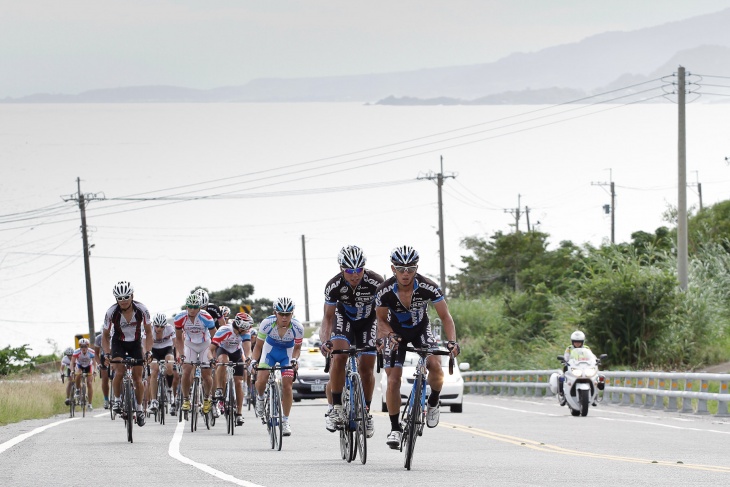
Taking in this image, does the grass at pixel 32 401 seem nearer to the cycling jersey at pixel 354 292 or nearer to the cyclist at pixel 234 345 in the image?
the cyclist at pixel 234 345

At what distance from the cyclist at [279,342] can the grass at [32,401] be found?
8.43m

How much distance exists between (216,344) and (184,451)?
537 centimetres

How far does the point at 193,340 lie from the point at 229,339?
1.18m

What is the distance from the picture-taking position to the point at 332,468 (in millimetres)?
13344

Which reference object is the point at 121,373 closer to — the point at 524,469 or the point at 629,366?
the point at 524,469

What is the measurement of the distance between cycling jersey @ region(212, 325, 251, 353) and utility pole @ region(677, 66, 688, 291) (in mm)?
23575

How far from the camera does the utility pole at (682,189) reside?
4319 centimetres

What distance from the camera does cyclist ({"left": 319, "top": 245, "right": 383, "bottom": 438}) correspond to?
1373 cm

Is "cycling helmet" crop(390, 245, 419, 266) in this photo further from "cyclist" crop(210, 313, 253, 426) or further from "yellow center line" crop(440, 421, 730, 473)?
"cyclist" crop(210, 313, 253, 426)

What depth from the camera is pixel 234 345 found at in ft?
72.8

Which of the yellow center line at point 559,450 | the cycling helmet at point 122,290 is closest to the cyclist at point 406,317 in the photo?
the yellow center line at point 559,450

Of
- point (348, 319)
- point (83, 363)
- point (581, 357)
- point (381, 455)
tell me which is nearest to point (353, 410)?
point (348, 319)

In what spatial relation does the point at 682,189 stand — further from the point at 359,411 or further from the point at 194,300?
the point at 359,411

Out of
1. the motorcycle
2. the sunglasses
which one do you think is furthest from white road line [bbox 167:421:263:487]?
the motorcycle
